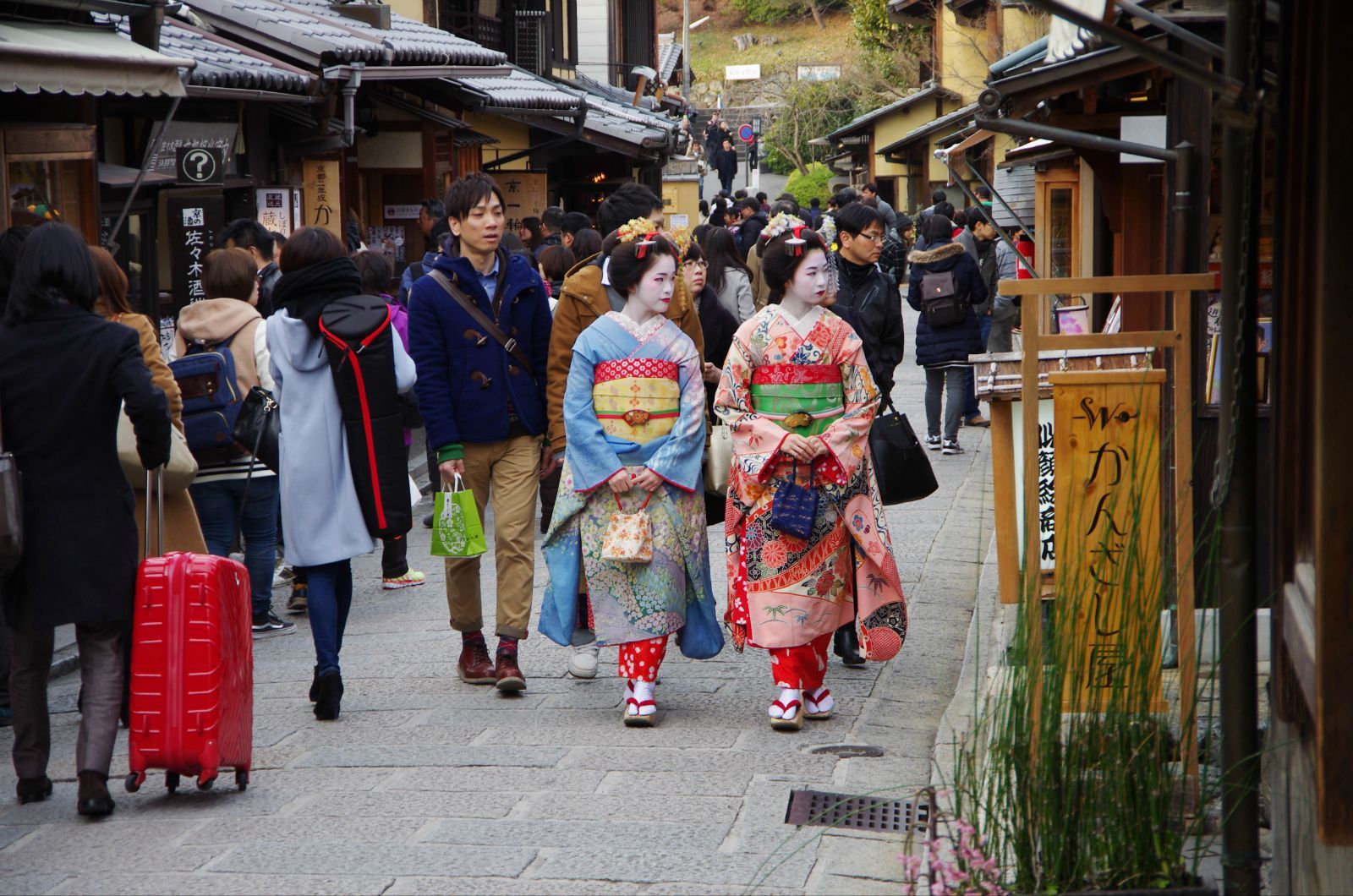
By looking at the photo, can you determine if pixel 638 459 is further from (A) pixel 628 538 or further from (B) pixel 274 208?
(B) pixel 274 208

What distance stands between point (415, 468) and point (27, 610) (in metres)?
7.51

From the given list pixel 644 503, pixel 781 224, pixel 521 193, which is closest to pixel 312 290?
pixel 644 503

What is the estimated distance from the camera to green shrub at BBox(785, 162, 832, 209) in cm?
4450

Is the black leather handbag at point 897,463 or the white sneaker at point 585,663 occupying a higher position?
the black leather handbag at point 897,463

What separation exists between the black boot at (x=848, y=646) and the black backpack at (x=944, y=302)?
6.17 meters

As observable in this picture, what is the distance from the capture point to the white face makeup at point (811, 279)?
6207mm

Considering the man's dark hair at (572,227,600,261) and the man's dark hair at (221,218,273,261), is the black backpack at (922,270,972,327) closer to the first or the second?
the man's dark hair at (572,227,600,261)

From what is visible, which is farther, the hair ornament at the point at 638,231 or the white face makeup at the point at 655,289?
the hair ornament at the point at 638,231

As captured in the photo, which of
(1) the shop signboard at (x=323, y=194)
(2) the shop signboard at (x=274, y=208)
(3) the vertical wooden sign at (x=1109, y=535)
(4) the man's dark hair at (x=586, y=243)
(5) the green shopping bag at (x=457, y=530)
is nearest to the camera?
(3) the vertical wooden sign at (x=1109, y=535)

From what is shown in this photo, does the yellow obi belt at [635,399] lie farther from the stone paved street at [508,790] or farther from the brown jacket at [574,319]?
the stone paved street at [508,790]

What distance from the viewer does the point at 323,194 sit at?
14.2 m

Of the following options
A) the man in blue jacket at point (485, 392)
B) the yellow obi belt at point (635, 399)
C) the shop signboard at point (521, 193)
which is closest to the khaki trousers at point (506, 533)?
the man in blue jacket at point (485, 392)

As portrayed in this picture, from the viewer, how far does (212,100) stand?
1179cm

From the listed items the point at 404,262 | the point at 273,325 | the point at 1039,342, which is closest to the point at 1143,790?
the point at 1039,342
